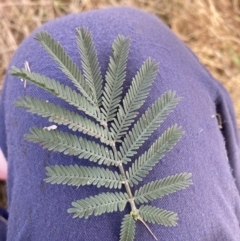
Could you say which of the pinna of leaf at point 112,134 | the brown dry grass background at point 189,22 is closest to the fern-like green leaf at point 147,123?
the pinna of leaf at point 112,134

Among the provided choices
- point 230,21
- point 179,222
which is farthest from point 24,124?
point 230,21

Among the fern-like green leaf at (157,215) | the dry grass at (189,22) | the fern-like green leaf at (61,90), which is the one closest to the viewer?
the fern-like green leaf at (61,90)

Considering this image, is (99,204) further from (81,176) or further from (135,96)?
(135,96)

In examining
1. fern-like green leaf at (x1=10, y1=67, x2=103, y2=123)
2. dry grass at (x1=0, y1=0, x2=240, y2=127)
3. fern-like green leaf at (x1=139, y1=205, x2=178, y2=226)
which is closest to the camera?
fern-like green leaf at (x1=10, y1=67, x2=103, y2=123)

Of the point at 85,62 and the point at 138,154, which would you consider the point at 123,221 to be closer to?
the point at 138,154

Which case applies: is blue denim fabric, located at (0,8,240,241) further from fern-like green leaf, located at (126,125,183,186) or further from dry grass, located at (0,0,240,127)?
dry grass, located at (0,0,240,127)

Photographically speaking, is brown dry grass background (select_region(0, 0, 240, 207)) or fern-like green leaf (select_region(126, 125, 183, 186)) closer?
fern-like green leaf (select_region(126, 125, 183, 186))

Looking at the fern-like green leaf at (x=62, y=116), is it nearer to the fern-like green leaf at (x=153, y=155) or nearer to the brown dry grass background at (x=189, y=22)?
the fern-like green leaf at (x=153, y=155)

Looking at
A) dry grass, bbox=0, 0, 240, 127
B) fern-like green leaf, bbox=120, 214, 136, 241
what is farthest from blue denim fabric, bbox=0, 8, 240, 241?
dry grass, bbox=0, 0, 240, 127

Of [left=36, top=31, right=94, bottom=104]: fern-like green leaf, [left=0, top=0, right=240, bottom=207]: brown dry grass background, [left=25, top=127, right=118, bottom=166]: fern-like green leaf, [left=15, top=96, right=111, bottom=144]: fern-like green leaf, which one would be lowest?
[left=0, top=0, right=240, bottom=207]: brown dry grass background
